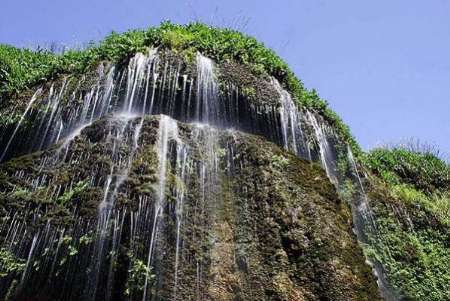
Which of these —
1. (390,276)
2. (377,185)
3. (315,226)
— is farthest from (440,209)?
(315,226)

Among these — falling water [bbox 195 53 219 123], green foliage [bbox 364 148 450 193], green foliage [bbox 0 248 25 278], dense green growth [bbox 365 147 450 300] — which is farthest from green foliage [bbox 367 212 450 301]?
green foliage [bbox 0 248 25 278]

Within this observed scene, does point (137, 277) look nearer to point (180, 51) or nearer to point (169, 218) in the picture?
point (169, 218)

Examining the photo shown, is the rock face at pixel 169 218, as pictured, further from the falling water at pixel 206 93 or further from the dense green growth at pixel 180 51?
the dense green growth at pixel 180 51

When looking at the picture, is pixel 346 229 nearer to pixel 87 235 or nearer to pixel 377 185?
pixel 87 235

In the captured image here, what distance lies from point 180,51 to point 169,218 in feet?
14.6

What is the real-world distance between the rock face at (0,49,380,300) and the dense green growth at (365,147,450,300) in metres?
2.96

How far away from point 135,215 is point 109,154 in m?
1.20

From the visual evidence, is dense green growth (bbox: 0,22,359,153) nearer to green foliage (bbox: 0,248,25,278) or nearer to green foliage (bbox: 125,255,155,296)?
green foliage (bbox: 0,248,25,278)

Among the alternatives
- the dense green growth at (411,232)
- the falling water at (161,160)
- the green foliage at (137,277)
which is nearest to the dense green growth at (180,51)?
the dense green growth at (411,232)

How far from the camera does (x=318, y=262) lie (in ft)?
22.1

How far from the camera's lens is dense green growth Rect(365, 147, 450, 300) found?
10195 mm

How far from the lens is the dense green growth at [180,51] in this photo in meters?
10.3

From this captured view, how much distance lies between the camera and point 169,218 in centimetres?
665

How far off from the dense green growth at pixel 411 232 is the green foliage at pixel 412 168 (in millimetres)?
29
